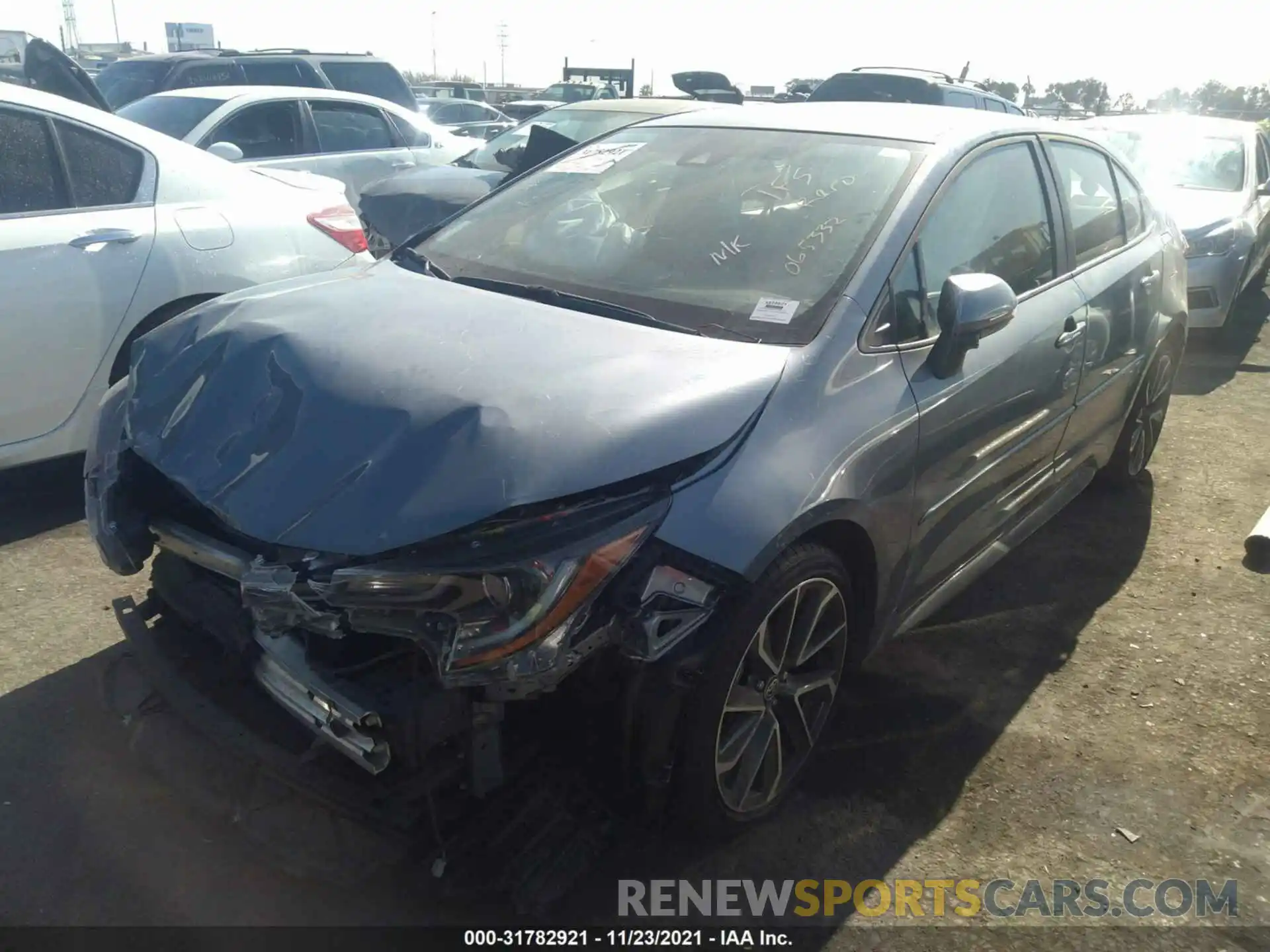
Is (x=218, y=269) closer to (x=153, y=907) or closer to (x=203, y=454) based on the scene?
(x=203, y=454)

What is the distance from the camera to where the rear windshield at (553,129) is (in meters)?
7.91

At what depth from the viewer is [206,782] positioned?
2387mm

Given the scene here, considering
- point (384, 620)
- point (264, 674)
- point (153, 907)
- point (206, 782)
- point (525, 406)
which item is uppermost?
point (525, 406)

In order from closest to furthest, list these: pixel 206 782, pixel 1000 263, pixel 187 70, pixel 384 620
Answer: pixel 384 620, pixel 206 782, pixel 1000 263, pixel 187 70

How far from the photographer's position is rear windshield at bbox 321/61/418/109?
39.6 ft

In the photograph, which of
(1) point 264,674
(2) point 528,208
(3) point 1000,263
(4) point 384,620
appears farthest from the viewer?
(2) point 528,208

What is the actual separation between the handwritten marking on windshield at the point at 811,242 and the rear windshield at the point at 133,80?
10.2 meters

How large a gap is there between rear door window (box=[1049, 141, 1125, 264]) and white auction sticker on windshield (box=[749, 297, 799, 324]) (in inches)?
63.4

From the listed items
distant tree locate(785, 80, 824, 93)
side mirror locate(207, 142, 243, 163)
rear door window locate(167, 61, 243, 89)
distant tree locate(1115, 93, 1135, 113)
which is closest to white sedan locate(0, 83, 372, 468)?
side mirror locate(207, 142, 243, 163)

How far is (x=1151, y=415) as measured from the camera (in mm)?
4797

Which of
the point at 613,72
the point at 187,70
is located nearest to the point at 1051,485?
the point at 187,70

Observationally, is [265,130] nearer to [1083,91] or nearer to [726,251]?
[726,251]

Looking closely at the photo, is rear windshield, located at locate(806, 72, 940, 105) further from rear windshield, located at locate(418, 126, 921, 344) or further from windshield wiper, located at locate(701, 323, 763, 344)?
windshield wiper, located at locate(701, 323, 763, 344)

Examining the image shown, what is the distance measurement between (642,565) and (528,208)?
184 cm
